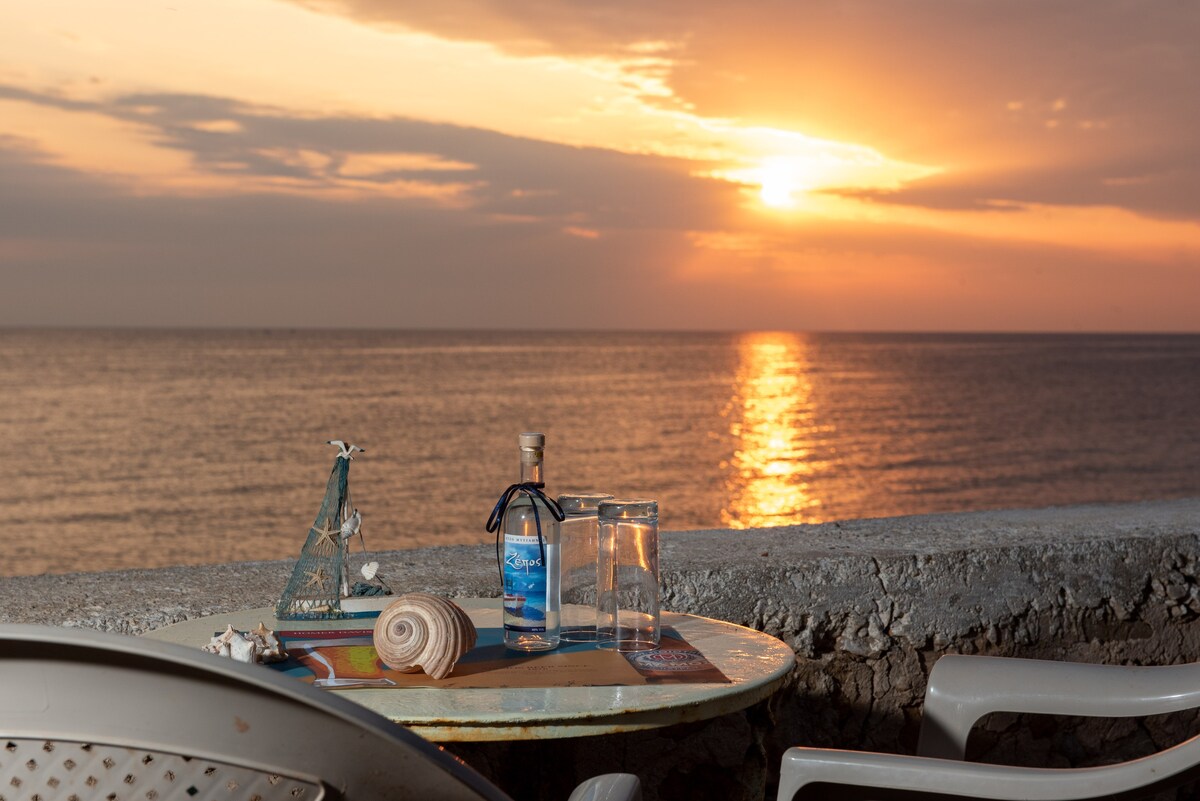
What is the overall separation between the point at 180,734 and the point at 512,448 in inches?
1291

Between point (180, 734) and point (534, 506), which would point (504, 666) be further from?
point (180, 734)

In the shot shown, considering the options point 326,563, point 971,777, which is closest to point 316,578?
point 326,563

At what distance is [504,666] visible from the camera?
66.4 inches

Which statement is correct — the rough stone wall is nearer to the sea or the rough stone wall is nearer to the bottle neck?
the bottle neck

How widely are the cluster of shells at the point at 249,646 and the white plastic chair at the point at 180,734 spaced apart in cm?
69

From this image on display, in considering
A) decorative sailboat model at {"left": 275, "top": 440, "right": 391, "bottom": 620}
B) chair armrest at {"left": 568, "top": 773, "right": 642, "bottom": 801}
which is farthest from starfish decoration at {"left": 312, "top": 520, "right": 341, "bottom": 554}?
chair armrest at {"left": 568, "top": 773, "right": 642, "bottom": 801}

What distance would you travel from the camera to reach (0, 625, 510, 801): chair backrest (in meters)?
0.84

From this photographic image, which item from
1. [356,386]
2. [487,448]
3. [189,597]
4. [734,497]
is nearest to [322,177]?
[356,386]

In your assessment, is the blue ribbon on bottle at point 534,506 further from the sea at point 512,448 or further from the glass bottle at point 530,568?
the sea at point 512,448

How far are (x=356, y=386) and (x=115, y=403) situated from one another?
10.8 m

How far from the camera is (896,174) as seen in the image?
3741cm

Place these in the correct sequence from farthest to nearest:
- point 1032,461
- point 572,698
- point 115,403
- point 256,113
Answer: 1. point 115,403
2. point 256,113
3. point 1032,461
4. point 572,698

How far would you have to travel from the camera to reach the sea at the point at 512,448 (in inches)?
924

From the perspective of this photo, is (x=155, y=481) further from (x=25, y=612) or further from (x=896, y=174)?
(x=25, y=612)
